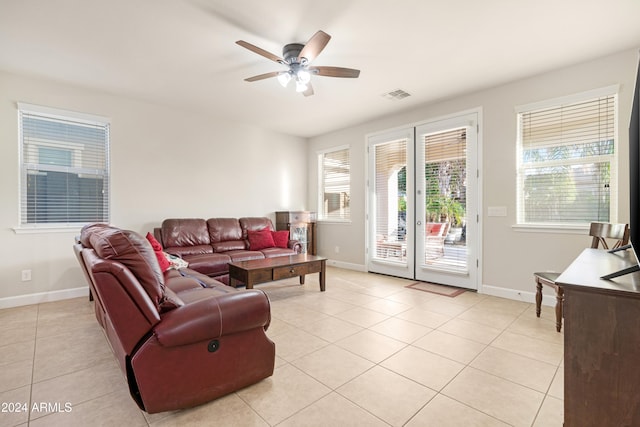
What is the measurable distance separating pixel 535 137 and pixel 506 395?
299 centimetres

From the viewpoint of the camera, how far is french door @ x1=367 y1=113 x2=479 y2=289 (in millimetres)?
4074

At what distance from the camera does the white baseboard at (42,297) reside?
11.4 feet

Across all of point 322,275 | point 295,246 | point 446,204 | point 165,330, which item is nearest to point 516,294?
point 446,204

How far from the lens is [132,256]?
1565 millimetres

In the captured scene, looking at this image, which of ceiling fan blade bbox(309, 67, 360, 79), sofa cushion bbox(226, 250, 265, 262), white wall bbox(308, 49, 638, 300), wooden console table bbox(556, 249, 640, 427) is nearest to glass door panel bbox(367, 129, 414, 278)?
white wall bbox(308, 49, 638, 300)

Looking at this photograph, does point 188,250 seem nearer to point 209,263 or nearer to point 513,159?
point 209,263

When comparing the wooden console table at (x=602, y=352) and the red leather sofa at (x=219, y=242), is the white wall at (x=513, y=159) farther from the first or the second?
the red leather sofa at (x=219, y=242)

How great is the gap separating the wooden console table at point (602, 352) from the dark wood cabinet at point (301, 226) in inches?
181

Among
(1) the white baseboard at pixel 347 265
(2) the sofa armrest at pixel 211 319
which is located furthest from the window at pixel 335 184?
(2) the sofa armrest at pixel 211 319

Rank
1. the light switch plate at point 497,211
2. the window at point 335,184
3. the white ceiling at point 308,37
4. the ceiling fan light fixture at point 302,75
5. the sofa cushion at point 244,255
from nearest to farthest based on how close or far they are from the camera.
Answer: the white ceiling at point 308,37, the ceiling fan light fixture at point 302,75, the light switch plate at point 497,211, the sofa cushion at point 244,255, the window at point 335,184

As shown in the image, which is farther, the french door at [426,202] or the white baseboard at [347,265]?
the white baseboard at [347,265]

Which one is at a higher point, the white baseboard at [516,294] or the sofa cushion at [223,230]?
the sofa cushion at [223,230]

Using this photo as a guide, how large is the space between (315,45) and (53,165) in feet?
12.0

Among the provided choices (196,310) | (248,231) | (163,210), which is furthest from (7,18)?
(248,231)
